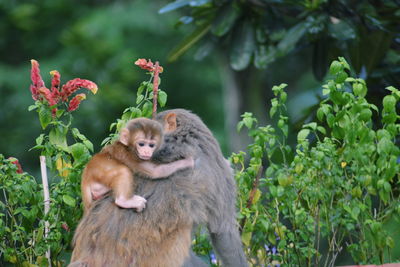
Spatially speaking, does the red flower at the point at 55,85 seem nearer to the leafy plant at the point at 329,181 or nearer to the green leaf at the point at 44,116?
the green leaf at the point at 44,116

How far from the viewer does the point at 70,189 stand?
4805mm

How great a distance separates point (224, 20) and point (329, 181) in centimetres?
197

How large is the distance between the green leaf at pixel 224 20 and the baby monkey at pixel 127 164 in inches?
79.2

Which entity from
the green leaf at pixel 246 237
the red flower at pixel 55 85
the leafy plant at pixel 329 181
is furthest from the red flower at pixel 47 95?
the green leaf at pixel 246 237

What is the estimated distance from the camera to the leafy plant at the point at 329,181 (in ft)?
15.7

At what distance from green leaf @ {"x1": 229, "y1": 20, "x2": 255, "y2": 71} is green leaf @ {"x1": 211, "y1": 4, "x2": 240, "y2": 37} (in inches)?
4.8

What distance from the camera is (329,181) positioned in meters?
4.91

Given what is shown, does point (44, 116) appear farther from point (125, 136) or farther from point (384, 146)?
point (384, 146)

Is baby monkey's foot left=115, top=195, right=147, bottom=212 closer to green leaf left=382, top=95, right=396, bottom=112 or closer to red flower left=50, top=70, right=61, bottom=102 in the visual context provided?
red flower left=50, top=70, right=61, bottom=102

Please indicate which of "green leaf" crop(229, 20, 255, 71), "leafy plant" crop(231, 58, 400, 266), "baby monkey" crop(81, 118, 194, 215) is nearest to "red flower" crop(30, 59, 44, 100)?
"baby monkey" crop(81, 118, 194, 215)

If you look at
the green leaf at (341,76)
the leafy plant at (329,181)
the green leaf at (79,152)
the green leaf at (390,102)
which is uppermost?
the green leaf at (341,76)

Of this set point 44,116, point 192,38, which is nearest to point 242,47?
point 192,38

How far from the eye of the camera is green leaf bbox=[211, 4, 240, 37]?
6367 mm

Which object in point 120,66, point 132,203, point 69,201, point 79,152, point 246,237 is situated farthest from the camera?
point 120,66
